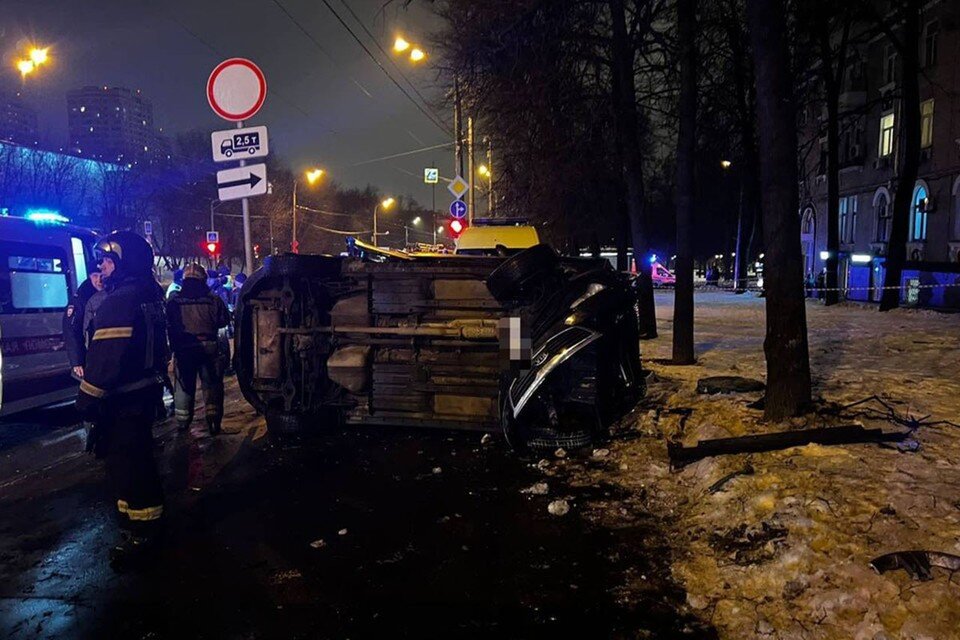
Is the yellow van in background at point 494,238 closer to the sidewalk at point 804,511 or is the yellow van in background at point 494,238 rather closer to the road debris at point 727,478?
the sidewalk at point 804,511

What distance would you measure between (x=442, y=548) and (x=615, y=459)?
6.90 feet

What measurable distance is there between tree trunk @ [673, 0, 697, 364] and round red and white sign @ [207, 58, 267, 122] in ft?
17.9

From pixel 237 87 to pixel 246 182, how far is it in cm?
110

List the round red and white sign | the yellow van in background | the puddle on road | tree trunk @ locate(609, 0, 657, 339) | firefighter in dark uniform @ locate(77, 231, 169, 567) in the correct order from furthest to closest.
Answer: the yellow van in background, tree trunk @ locate(609, 0, 657, 339), the round red and white sign, firefighter in dark uniform @ locate(77, 231, 169, 567), the puddle on road

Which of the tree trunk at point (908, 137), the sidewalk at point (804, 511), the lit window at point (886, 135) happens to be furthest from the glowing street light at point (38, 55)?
the lit window at point (886, 135)

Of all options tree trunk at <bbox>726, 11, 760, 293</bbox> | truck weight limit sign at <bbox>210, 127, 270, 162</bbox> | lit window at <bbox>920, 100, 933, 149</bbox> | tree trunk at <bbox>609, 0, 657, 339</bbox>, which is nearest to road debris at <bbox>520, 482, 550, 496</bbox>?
truck weight limit sign at <bbox>210, 127, 270, 162</bbox>

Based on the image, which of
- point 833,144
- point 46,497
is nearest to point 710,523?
point 46,497

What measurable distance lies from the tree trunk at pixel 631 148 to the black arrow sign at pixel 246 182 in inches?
259

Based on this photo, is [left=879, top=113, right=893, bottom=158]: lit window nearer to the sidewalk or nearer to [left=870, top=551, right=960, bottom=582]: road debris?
the sidewalk

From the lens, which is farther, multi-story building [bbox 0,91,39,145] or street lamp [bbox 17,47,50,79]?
multi-story building [bbox 0,91,39,145]

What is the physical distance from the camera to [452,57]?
40.5ft

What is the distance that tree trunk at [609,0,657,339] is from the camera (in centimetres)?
1171

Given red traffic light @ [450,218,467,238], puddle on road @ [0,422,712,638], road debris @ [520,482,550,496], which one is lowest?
puddle on road @ [0,422,712,638]

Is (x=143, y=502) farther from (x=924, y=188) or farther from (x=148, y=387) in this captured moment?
(x=924, y=188)
